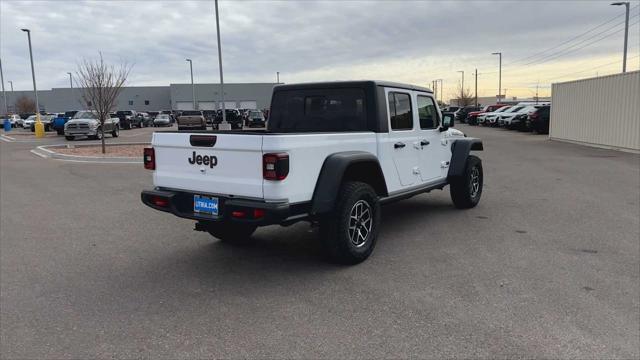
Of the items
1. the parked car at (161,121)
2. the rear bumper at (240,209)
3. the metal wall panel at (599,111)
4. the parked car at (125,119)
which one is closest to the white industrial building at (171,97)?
the parked car at (161,121)

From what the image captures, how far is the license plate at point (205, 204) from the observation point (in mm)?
4691

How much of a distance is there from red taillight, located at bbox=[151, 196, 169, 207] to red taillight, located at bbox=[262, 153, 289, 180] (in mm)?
1284

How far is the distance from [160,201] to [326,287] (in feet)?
6.25

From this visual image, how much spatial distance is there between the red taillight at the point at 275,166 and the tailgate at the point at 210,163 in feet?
0.24

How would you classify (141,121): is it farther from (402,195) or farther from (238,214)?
(238,214)

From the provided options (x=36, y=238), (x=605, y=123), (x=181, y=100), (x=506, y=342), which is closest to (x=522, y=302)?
(x=506, y=342)

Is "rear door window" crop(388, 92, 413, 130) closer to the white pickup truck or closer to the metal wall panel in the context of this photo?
the white pickup truck

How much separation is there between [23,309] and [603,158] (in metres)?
16.5

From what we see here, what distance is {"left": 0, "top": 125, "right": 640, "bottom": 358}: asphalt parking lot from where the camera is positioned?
3.55 meters

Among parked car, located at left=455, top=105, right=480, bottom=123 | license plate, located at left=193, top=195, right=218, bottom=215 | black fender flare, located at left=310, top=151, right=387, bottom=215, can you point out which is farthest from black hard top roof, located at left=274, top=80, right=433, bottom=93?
parked car, located at left=455, top=105, right=480, bottom=123

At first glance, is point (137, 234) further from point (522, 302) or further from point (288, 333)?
point (522, 302)

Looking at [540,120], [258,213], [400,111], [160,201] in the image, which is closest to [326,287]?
[258,213]

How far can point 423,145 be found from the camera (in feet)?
21.6

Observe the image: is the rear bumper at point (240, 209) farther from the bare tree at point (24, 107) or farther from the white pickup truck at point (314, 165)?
the bare tree at point (24, 107)
